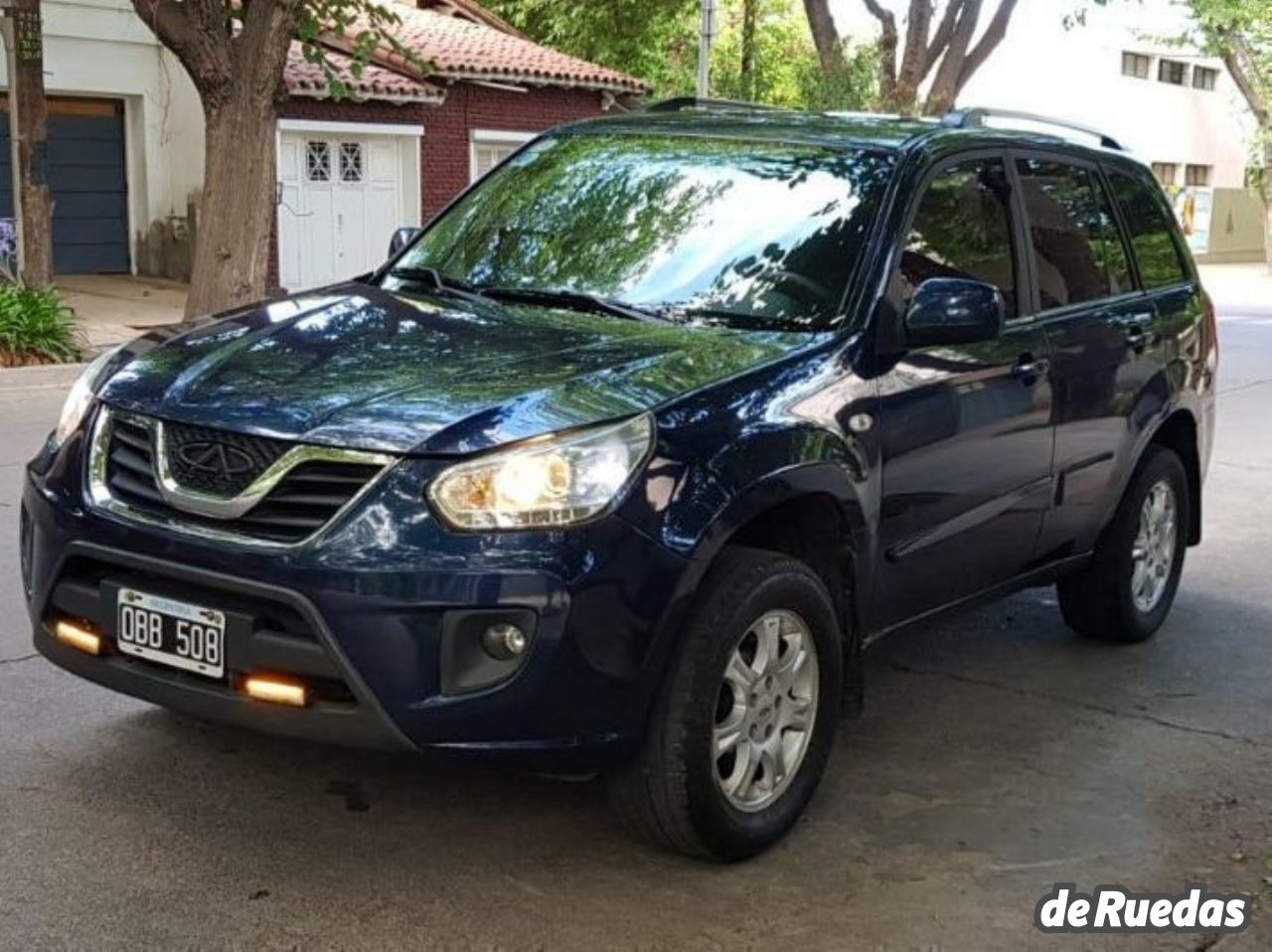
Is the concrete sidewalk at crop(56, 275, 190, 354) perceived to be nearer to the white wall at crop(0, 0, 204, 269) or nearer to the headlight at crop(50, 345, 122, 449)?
the white wall at crop(0, 0, 204, 269)

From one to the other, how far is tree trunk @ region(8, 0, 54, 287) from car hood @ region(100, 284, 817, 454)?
10.8m

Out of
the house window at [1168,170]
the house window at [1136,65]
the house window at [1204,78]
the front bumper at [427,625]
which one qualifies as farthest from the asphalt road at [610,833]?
the house window at [1204,78]

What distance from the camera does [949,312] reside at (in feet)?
13.7

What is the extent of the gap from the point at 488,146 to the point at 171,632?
1979 cm

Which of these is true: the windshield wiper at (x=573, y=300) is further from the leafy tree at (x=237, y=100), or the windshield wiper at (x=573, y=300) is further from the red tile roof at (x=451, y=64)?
the red tile roof at (x=451, y=64)

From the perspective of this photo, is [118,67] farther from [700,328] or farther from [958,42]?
[700,328]

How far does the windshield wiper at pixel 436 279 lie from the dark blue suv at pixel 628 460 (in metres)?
0.02

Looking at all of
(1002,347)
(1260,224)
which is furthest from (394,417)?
(1260,224)

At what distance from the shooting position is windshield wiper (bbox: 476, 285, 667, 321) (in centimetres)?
426

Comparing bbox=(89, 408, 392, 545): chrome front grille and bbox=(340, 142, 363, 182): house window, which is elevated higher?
bbox=(340, 142, 363, 182): house window

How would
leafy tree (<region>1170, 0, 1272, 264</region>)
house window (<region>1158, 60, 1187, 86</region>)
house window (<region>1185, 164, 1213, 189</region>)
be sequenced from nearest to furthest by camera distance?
leafy tree (<region>1170, 0, 1272, 264</region>) → house window (<region>1158, 60, 1187, 86</region>) → house window (<region>1185, 164, 1213, 189</region>)

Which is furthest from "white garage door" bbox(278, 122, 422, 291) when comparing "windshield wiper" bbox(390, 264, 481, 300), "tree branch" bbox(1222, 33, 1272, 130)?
"tree branch" bbox(1222, 33, 1272, 130)

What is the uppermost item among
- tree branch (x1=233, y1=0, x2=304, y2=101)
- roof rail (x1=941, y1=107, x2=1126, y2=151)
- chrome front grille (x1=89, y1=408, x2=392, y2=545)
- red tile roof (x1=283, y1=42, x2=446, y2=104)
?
red tile roof (x1=283, y1=42, x2=446, y2=104)

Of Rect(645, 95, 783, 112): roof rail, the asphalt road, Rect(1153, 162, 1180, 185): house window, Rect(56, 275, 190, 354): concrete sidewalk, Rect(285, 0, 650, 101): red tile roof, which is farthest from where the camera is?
Rect(1153, 162, 1180, 185): house window
